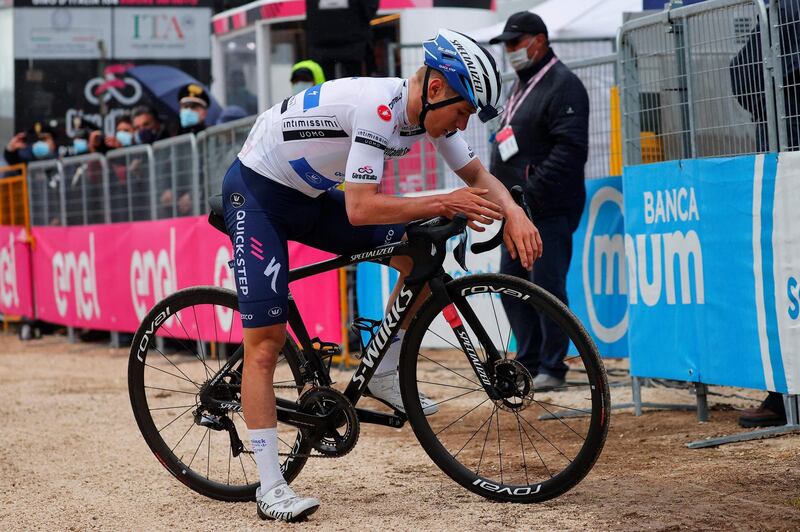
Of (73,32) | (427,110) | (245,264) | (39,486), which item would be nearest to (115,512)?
(39,486)

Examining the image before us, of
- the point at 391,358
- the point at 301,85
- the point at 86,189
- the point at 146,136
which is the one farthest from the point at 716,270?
the point at 86,189

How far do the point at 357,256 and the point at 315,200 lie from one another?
12.1 inches

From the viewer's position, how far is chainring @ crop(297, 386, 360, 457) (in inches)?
198

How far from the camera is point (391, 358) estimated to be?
516 centimetres

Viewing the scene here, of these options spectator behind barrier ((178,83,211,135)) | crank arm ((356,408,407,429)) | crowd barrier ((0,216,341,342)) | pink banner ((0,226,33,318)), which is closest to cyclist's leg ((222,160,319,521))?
crank arm ((356,408,407,429))

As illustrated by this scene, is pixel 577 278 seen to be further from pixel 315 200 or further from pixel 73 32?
pixel 73 32

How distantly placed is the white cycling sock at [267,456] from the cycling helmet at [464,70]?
1.43 m

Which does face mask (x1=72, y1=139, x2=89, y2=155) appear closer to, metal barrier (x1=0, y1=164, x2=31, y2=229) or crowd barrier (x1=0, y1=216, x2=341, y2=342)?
metal barrier (x1=0, y1=164, x2=31, y2=229)

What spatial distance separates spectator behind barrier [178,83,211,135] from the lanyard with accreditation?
219 inches

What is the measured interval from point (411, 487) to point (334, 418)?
586mm

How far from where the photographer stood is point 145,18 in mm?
20781

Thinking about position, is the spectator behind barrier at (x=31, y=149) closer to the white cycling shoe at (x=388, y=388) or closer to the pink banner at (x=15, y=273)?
the pink banner at (x=15, y=273)

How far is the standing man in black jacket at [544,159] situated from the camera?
780cm

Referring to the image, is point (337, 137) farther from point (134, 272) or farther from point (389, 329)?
point (134, 272)
